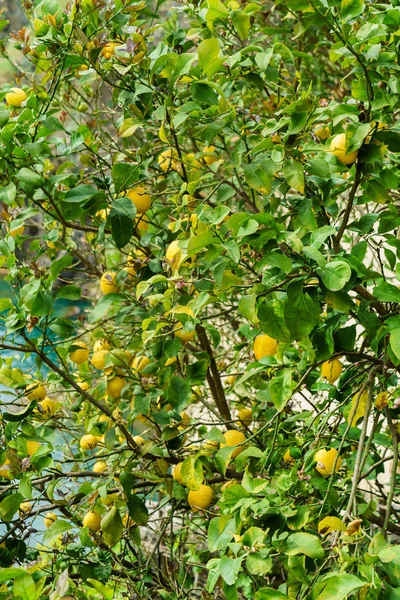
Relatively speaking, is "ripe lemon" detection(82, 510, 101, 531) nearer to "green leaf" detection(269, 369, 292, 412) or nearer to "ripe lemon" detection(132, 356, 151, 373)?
"ripe lemon" detection(132, 356, 151, 373)

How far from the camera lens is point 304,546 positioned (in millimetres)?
815

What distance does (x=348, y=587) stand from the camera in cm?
69

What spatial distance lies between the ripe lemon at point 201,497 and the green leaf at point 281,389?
339 mm

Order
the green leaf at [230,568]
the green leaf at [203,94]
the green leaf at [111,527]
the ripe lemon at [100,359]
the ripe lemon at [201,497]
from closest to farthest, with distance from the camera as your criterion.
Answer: the green leaf at [230,568] → the green leaf at [203,94] → the green leaf at [111,527] → the ripe lemon at [201,497] → the ripe lemon at [100,359]

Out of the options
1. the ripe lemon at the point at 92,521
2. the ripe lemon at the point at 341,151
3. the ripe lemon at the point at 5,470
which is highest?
the ripe lemon at the point at 341,151

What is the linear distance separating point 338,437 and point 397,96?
53 cm

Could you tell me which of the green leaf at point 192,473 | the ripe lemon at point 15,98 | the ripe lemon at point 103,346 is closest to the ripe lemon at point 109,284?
the ripe lemon at point 103,346

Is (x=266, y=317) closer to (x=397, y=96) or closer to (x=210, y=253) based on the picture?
(x=210, y=253)

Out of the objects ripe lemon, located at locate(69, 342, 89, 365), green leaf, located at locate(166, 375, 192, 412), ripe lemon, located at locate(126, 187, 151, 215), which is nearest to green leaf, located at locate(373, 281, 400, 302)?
green leaf, located at locate(166, 375, 192, 412)

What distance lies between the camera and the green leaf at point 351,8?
0.91 meters

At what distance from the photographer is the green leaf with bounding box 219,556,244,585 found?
2.55 ft

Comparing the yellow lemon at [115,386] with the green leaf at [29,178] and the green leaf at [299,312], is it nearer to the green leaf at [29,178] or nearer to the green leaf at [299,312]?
the green leaf at [29,178]

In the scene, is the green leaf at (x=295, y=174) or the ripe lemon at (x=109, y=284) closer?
the green leaf at (x=295, y=174)

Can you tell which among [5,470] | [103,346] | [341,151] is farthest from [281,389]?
[103,346]
